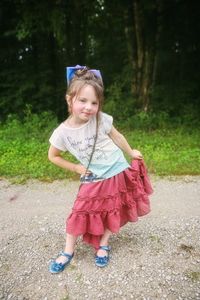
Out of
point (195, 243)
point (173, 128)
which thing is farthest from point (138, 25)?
point (195, 243)

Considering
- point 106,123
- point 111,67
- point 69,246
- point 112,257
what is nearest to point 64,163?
point 106,123

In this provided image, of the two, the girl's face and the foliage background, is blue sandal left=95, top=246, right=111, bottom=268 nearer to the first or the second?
the girl's face

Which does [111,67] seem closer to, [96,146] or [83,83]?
[96,146]

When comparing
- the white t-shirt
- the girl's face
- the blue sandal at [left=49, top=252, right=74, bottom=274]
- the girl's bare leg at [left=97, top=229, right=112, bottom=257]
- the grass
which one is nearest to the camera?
the girl's face

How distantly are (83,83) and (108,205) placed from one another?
0.99 metres

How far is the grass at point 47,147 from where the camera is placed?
5.39 metres

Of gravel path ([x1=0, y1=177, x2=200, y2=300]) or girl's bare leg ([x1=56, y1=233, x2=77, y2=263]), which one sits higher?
girl's bare leg ([x1=56, y1=233, x2=77, y2=263])

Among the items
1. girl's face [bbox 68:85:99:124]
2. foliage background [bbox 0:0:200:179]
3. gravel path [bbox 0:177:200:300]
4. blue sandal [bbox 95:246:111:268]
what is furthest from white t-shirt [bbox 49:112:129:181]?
foliage background [bbox 0:0:200:179]

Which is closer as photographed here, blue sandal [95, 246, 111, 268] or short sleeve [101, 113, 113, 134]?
short sleeve [101, 113, 113, 134]

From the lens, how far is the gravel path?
2.90m

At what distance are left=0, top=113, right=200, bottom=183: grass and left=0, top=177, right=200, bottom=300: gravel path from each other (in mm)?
777

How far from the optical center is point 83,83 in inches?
107

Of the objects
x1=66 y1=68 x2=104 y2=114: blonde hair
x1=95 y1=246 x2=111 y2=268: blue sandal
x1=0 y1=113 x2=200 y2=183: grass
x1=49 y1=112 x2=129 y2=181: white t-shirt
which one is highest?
x1=66 y1=68 x2=104 y2=114: blonde hair

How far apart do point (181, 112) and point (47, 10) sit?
4.26 meters
